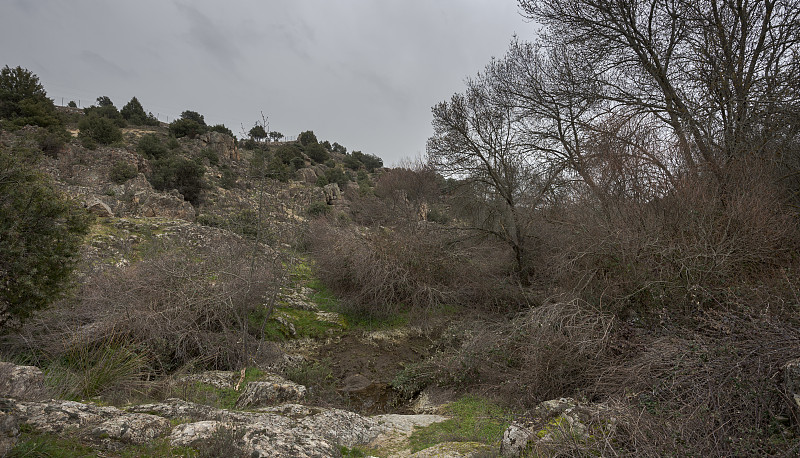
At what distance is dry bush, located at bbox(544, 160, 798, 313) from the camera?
16.1 feet

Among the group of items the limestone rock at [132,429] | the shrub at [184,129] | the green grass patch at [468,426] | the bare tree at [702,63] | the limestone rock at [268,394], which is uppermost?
the shrub at [184,129]

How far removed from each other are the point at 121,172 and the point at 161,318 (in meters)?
14.8

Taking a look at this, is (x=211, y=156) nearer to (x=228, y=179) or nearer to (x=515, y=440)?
(x=228, y=179)

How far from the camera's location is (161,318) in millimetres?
6523

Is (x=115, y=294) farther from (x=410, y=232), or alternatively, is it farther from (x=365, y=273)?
(x=410, y=232)

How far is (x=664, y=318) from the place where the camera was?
471 cm

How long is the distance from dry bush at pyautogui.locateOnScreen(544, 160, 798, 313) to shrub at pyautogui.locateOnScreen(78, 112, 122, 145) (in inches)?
1031

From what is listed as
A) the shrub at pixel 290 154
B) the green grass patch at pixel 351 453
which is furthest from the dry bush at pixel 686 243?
the shrub at pixel 290 154

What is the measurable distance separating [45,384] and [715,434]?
19.7 feet

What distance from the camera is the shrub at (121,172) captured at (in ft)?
56.5

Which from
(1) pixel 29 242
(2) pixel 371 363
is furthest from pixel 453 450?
(1) pixel 29 242

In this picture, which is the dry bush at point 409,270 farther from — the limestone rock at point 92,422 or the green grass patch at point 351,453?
the limestone rock at point 92,422

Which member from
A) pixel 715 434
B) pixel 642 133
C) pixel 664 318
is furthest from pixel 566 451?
pixel 642 133

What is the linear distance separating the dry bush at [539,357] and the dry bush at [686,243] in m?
0.52
